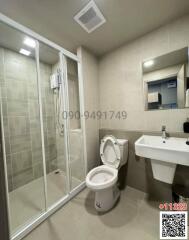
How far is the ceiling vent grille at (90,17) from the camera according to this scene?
123 centimetres

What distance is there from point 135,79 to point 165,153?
110 centimetres

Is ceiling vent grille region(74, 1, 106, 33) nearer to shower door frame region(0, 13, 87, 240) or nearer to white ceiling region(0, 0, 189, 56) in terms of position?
white ceiling region(0, 0, 189, 56)

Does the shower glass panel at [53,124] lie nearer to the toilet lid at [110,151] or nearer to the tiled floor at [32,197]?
the tiled floor at [32,197]

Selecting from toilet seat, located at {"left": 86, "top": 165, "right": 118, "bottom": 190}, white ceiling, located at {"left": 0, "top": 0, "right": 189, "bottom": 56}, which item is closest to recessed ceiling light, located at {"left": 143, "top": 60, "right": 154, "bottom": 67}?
white ceiling, located at {"left": 0, "top": 0, "right": 189, "bottom": 56}

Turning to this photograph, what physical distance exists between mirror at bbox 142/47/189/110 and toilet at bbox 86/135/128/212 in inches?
27.8

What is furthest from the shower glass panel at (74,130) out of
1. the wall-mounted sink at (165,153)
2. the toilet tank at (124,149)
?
the wall-mounted sink at (165,153)

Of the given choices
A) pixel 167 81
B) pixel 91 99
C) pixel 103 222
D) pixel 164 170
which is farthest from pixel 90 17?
pixel 103 222

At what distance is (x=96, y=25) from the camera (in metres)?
1.48

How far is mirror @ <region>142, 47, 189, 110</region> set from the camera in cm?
143

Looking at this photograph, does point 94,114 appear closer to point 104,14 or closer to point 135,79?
point 135,79

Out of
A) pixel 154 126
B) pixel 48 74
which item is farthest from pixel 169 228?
pixel 48 74

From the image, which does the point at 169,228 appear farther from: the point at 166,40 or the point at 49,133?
the point at 166,40

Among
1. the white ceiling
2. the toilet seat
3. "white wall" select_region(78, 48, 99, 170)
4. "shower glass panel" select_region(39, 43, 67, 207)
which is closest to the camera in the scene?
the white ceiling

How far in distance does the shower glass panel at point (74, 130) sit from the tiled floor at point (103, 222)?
42 centimetres
